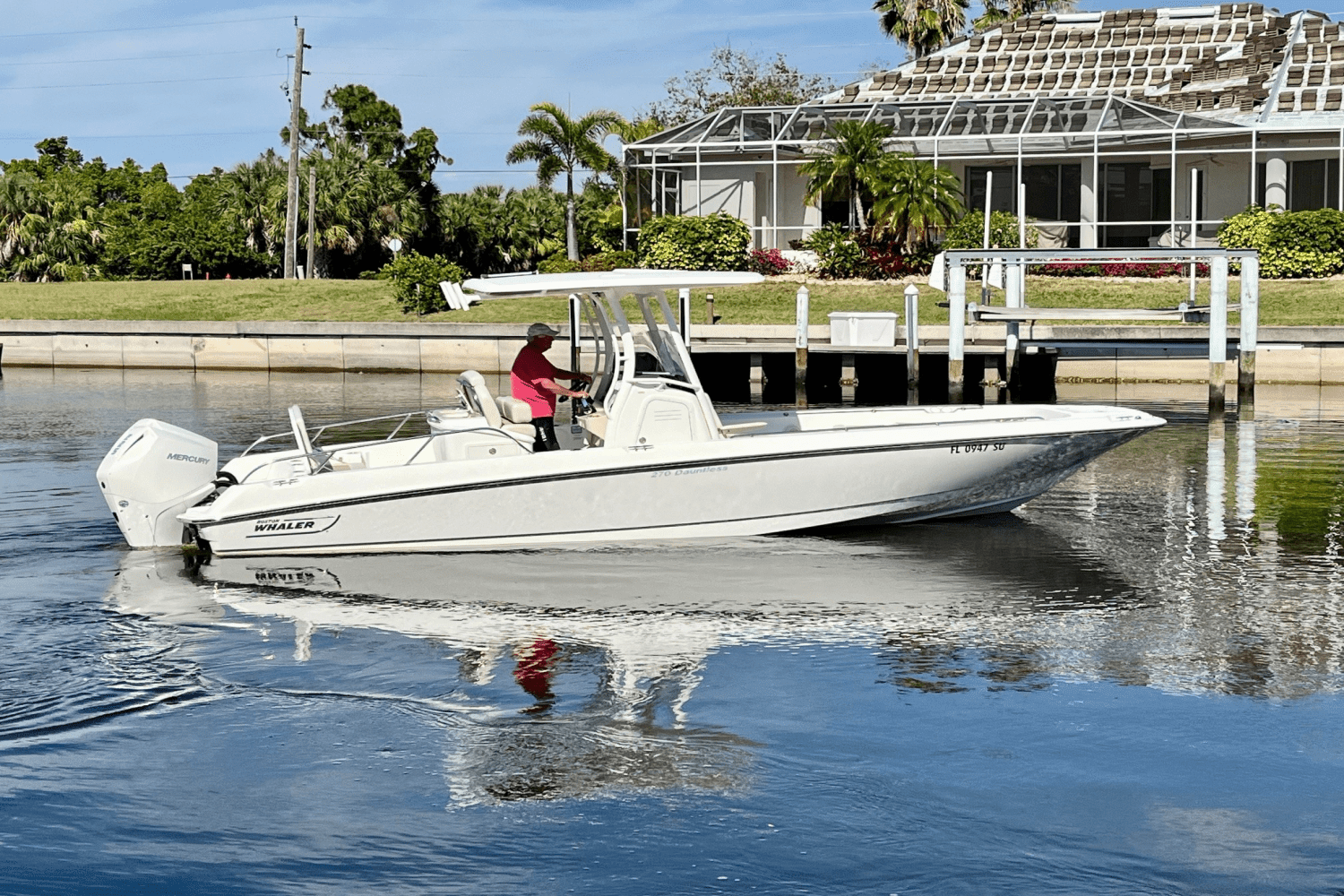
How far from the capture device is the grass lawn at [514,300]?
30844 mm

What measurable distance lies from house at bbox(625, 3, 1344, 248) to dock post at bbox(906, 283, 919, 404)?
10093 millimetres

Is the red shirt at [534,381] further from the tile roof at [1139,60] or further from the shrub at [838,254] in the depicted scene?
the tile roof at [1139,60]

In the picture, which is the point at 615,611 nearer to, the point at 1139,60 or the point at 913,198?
the point at 913,198

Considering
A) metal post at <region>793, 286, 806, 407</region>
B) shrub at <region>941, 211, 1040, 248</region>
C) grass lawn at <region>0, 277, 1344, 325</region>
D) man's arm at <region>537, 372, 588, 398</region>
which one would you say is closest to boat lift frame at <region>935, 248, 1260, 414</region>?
metal post at <region>793, 286, 806, 407</region>

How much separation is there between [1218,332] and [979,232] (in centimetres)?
1189

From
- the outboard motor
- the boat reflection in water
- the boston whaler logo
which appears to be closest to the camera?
the boat reflection in water

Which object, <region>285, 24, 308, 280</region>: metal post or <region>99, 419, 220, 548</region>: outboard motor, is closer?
<region>99, 419, 220, 548</region>: outboard motor

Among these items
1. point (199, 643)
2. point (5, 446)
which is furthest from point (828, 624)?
point (5, 446)

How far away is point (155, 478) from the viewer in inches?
432

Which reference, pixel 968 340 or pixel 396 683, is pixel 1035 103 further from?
pixel 396 683

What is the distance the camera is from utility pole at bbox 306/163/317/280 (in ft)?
157

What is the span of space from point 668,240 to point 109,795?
3003 centimetres

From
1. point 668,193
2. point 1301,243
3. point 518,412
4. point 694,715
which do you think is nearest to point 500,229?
point 668,193

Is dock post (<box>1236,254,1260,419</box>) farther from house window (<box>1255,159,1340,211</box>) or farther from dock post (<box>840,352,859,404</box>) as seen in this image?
house window (<box>1255,159,1340,211</box>)
